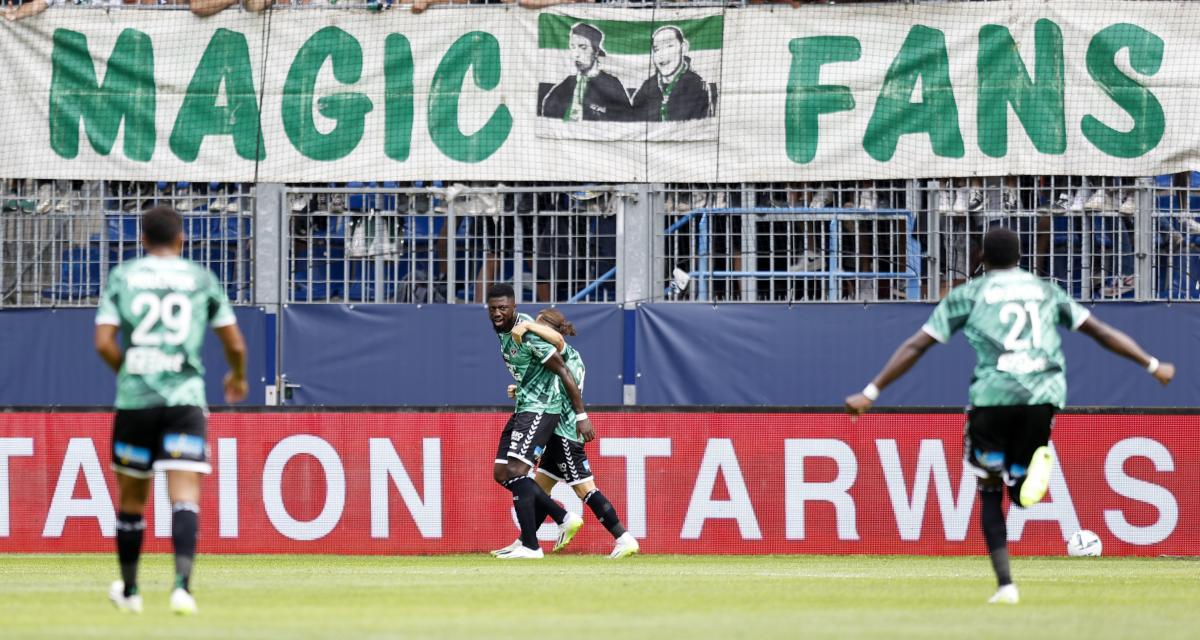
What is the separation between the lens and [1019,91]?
18609 mm

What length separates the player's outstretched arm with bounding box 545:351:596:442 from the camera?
46.3 feet

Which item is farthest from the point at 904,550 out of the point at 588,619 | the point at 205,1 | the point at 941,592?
the point at 205,1

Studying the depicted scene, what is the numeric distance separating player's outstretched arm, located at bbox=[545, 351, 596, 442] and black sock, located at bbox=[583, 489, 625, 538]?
19.1 inches

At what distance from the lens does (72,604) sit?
9.34 meters

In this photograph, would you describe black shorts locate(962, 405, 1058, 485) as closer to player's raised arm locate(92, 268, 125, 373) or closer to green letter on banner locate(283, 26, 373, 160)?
player's raised arm locate(92, 268, 125, 373)

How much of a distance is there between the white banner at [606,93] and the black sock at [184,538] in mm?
10497

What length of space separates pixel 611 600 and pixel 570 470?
5.29 m

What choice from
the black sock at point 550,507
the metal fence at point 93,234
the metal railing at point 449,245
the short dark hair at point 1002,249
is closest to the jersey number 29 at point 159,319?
the short dark hair at point 1002,249

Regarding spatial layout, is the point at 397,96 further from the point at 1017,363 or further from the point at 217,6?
the point at 1017,363

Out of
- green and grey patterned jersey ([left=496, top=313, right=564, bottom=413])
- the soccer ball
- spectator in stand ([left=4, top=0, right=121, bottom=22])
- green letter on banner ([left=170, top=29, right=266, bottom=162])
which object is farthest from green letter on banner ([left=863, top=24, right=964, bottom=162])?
spectator in stand ([left=4, top=0, right=121, bottom=22])

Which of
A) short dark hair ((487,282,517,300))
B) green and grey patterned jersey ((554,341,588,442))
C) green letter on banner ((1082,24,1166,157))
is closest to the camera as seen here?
short dark hair ((487,282,517,300))

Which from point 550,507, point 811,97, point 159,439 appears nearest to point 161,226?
point 159,439

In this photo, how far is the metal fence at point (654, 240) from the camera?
60.7ft

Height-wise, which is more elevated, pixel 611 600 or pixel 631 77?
pixel 631 77
